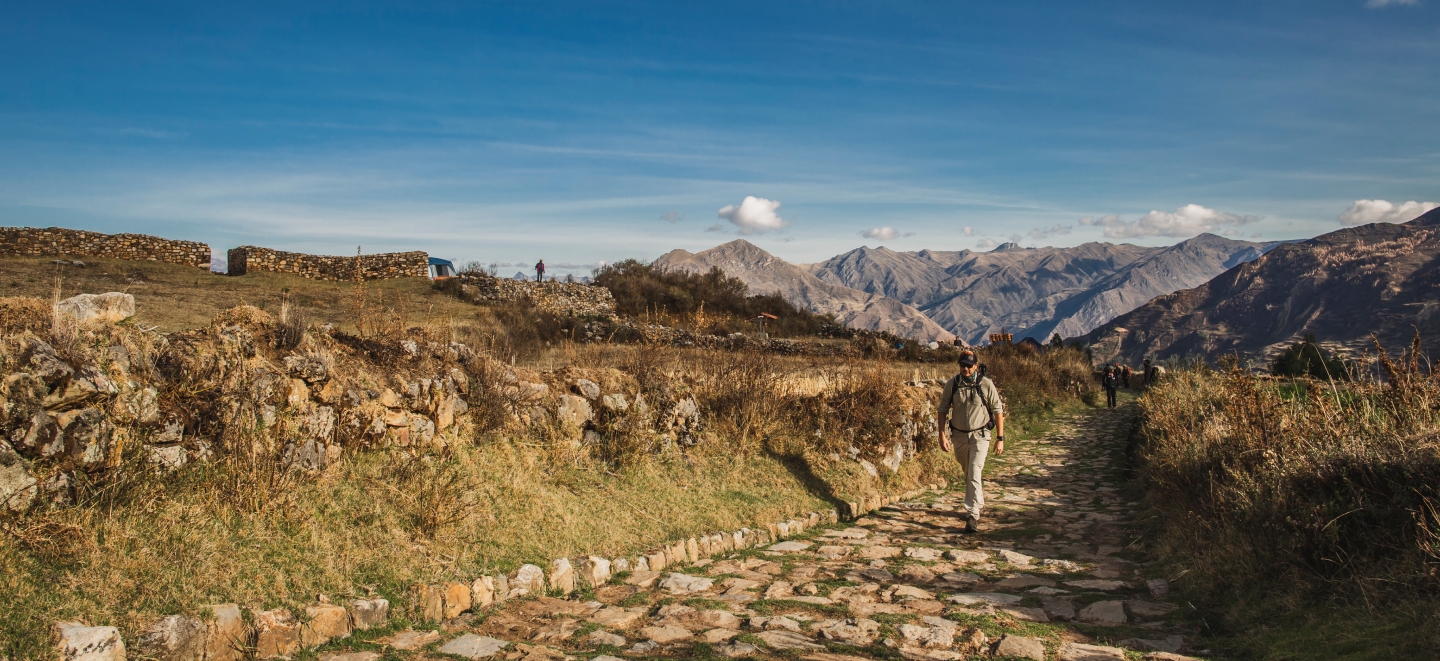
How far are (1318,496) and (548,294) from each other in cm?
2917

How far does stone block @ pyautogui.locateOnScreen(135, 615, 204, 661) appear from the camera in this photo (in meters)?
4.18

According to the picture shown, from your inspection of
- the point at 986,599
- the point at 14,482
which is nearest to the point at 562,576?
the point at 986,599

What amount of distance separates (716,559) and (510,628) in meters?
2.78

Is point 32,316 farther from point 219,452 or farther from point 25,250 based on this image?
Result: point 25,250

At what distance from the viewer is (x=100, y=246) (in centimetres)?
2572

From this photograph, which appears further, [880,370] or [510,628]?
[880,370]

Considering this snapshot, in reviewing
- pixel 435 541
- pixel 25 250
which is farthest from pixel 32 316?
pixel 25 250

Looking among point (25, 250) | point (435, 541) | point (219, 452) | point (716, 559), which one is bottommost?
point (716, 559)

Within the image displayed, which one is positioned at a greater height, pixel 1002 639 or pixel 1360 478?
pixel 1360 478

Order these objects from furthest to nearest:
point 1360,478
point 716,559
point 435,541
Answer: point 716,559
point 435,541
point 1360,478

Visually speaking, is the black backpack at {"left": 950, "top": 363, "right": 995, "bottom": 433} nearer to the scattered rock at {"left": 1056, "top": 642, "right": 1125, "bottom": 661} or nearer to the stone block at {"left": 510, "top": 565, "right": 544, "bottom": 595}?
the scattered rock at {"left": 1056, "top": 642, "right": 1125, "bottom": 661}

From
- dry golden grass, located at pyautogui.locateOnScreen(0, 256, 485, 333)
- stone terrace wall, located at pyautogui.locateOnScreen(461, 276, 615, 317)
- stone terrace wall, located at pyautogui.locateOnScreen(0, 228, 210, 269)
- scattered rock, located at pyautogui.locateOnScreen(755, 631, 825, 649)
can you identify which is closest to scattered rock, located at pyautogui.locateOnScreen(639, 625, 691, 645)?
scattered rock, located at pyautogui.locateOnScreen(755, 631, 825, 649)

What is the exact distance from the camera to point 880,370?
12828mm

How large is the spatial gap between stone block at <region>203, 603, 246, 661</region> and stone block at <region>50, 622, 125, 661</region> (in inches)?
17.3
